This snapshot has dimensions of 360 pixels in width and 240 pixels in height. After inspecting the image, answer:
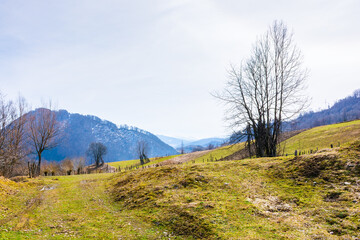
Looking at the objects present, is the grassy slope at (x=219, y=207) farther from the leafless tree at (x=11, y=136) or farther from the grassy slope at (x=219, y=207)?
the leafless tree at (x=11, y=136)

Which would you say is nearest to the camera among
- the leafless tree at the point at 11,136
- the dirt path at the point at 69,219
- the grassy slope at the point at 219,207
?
the grassy slope at the point at 219,207

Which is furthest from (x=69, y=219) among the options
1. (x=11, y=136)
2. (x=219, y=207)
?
(x=11, y=136)

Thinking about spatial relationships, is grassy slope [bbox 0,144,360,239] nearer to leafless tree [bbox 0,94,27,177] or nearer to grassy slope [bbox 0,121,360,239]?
grassy slope [bbox 0,121,360,239]

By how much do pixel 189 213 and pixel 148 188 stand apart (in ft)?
20.2

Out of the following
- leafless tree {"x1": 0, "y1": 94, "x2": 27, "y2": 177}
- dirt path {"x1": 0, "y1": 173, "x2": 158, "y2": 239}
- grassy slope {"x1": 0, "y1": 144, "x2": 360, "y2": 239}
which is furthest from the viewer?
leafless tree {"x1": 0, "y1": 94, "x2": 27, "y2": 177}

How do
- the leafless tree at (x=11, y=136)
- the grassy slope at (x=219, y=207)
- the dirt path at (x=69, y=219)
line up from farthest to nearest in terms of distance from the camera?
the leafless tree at (x=11, y=136) → the dirt path at (x=69, y=219) → the grassy slope at (x=219, y=207)

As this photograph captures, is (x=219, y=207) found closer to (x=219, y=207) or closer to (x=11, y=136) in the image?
(x=219, y=207)

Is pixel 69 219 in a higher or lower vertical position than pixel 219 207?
lower

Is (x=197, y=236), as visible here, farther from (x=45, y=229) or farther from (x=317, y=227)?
(x=45, y=229)

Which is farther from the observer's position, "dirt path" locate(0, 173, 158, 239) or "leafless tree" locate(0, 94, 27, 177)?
"leafless tree" locate(0, 94, 27, 177)

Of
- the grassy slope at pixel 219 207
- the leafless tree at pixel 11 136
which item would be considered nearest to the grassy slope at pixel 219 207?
the grassy slope at pixel 219 207

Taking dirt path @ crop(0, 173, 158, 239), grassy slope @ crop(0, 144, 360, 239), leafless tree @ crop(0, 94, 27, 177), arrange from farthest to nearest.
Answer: leafless tree @ crop(0, 94, 27, 177) → dirt path @ crop(0, 173, 158, 239) → grassy slope @ crop(0, 144, 360, 239)

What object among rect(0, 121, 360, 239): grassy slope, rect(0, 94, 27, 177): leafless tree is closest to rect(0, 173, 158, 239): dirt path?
rect(0, 121, 360, 239): grassy slope

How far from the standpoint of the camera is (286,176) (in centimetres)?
1280
